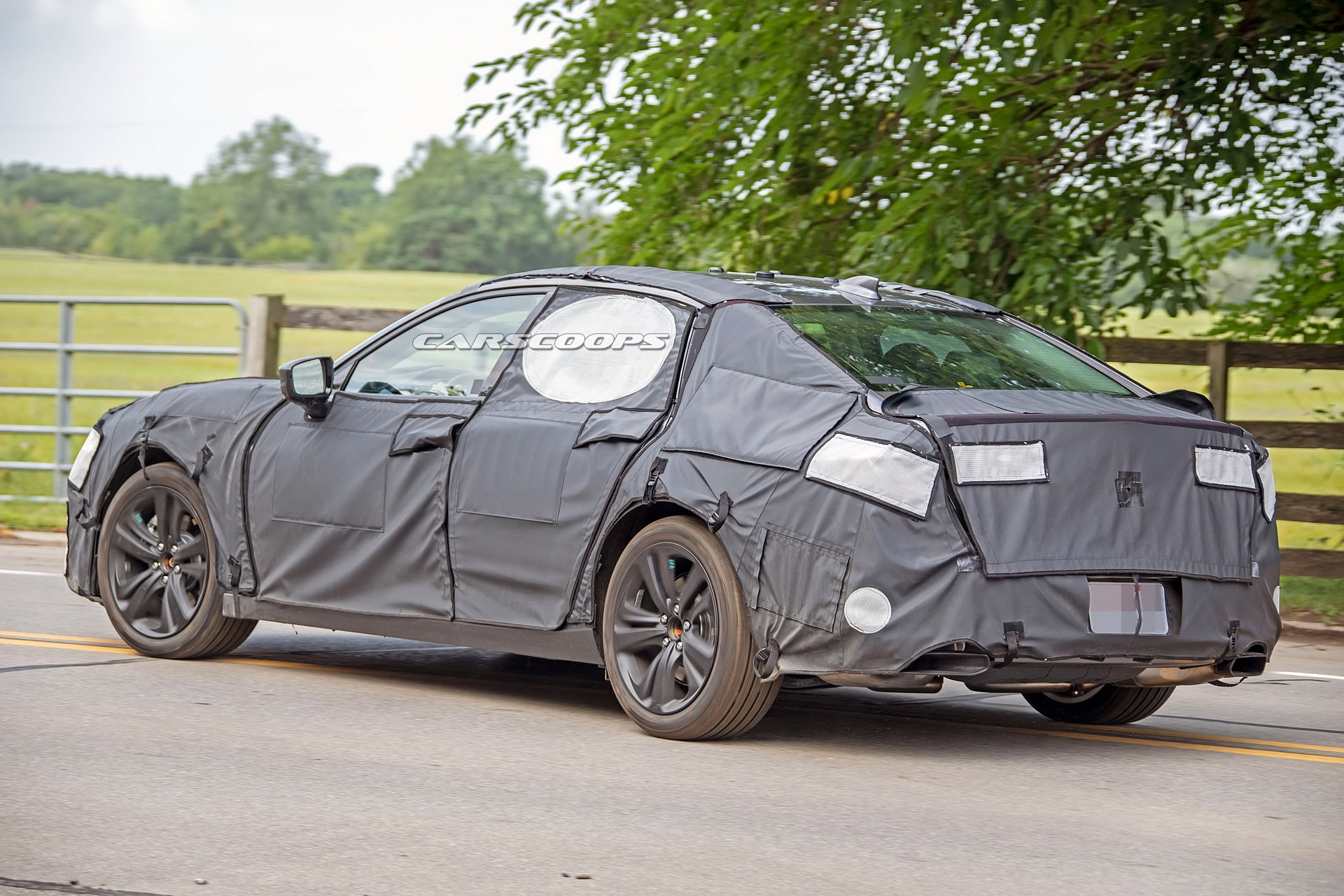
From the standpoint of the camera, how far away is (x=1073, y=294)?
11242 millimetres

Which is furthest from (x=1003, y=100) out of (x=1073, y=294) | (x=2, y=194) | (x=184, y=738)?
(x=2, y=194)

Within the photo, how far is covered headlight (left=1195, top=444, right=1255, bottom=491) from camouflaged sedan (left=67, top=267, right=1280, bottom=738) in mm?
12

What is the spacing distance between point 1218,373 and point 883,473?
6751 mm

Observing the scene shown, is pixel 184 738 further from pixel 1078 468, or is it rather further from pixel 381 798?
pixel 1078 468

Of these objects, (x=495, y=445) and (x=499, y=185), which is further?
(x=499, y=185)

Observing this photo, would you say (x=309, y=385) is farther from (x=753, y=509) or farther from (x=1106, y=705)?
(x=1106, y=705)

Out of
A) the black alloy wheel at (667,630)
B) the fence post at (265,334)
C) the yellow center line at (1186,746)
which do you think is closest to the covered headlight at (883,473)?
the black alloy wheel at (667,630)

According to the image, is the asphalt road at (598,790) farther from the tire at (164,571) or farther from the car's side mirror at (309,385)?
the car's side mirror at (309,385)

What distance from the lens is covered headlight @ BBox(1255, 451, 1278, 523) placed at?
6.11 metres

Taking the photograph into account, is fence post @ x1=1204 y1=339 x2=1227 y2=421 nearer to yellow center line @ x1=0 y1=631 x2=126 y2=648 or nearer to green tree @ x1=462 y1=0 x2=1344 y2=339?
green tree @ x1=462 y1=0 x2=1344 y2=339

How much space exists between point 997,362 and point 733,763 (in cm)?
173

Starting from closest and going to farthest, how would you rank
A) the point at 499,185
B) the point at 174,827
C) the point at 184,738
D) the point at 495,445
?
the point at 174,827 → the point at 184,738 → the point at 495,445 → the point at 499,185

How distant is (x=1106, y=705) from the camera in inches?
271

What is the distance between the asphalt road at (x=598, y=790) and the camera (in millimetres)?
4426
